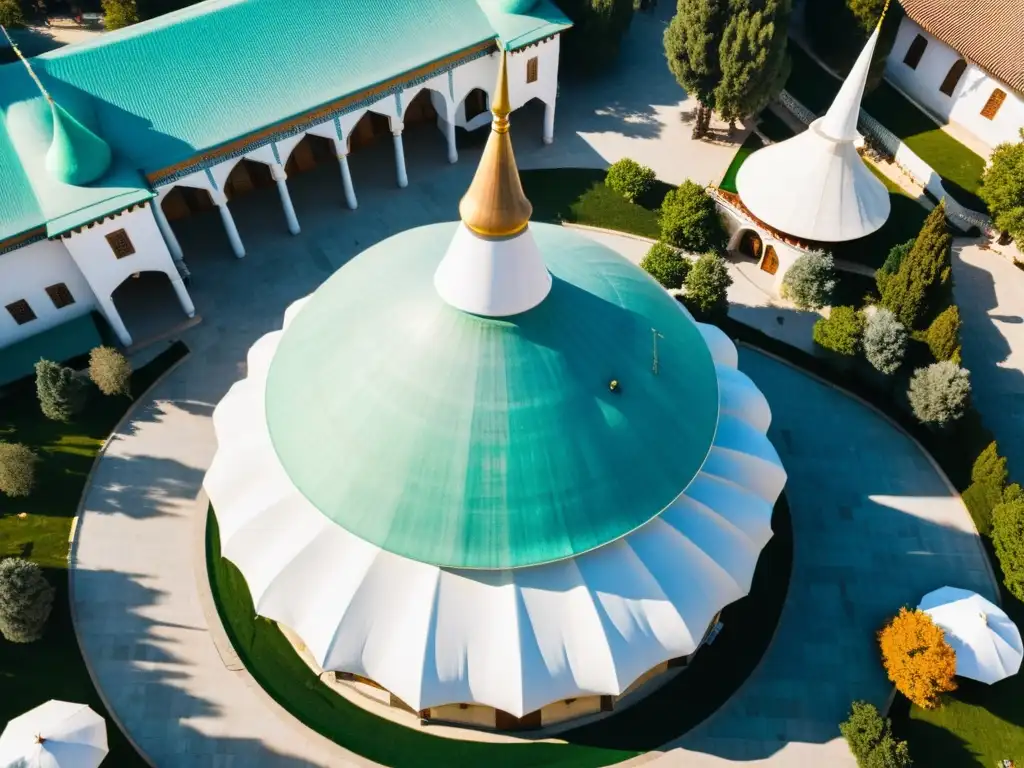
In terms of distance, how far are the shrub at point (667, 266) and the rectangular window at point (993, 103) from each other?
24382mm

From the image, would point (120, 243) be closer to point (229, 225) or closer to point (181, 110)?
point (229, 225)

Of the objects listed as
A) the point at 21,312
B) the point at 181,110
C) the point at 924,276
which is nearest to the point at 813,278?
the point at 924,276

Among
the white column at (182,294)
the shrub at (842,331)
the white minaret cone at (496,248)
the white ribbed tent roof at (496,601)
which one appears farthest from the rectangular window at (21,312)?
the shrub at (842,331)

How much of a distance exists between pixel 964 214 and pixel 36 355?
4873cm

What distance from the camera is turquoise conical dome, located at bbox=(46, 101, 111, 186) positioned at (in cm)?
3441

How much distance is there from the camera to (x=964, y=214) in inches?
1797

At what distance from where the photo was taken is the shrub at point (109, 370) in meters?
35.8

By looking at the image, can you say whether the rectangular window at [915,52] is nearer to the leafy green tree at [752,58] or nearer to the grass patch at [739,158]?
the leafy green tree at [752,58]

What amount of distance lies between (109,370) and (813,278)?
3294 centimetres

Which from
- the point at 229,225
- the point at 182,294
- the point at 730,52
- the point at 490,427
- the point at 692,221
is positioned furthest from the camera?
the point at 730,52

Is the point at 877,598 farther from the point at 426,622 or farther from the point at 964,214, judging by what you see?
the point at 964,214

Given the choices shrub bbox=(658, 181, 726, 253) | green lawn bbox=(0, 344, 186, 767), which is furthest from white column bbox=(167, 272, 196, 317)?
shrub bbox=(658, 181, 726, 253)

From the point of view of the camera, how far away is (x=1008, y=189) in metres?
41.5

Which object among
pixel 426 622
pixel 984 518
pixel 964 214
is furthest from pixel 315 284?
pixel 964 214
